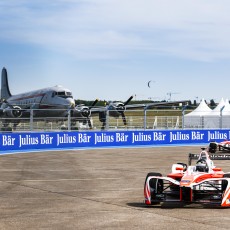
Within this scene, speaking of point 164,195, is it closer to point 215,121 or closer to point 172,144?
point 172,144

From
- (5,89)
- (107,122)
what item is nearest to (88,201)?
(107,122)

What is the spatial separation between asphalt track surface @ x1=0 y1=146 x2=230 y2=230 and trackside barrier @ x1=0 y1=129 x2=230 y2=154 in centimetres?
887

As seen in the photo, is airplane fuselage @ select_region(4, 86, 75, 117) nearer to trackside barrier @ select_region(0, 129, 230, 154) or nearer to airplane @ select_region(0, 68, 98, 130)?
airplane @ select_region(0, 68, 98, 130)

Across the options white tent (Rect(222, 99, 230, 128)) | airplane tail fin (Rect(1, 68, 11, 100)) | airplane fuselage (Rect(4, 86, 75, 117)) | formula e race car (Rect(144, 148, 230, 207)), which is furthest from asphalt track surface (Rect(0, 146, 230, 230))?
airplane tail fin (Rect(1, 68, 11, 100))

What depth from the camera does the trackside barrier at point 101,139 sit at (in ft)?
110

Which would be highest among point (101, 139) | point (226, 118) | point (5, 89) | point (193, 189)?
point (5, 89)

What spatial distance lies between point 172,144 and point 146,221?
29.7 meters

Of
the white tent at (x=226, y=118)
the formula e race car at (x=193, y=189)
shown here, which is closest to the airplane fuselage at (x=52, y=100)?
the white tent at (x=226, y=118)

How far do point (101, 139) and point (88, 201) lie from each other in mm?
23849

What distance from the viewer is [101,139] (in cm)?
3753

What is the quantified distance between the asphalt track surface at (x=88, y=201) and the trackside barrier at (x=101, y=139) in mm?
8866

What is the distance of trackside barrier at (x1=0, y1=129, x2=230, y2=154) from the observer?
33438 millimetres

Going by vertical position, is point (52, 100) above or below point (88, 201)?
above

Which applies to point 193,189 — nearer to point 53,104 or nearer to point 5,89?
point 53,104
